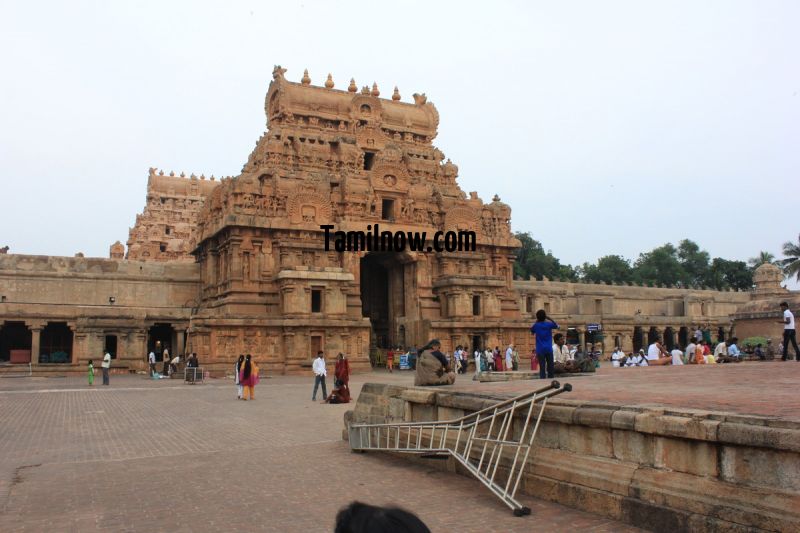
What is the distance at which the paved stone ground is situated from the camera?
6.85 metres

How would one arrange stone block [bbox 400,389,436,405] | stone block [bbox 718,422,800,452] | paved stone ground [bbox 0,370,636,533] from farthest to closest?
1. stone block [bbox 400,389,436,405]
2. paved stone ground [bbox 0,370,636,533]
3. stone block [bbox 718,422,800,452]

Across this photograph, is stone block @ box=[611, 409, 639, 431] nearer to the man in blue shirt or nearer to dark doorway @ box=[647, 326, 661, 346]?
the man in blue shirt

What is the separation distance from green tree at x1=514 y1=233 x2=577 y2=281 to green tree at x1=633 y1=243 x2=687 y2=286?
8610mm

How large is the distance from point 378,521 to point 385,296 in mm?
42225

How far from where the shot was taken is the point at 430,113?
1903 inches

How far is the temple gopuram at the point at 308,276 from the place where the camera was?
33344 millimetres

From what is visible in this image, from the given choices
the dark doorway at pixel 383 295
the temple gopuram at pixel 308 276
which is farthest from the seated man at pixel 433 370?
the dark doorway at pixel 383 295

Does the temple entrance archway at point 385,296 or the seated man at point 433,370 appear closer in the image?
the seated man at point 433,370

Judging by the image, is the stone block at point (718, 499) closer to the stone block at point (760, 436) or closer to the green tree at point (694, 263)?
the stone block at point (760, 436)

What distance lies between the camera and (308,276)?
33.6 meters

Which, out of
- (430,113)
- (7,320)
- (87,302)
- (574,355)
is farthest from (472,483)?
(430,113)

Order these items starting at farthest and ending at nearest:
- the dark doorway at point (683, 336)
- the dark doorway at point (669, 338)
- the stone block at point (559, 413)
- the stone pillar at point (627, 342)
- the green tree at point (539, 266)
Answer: the green tree at point (539, 266) → the dark doorway at point (683, 336) → the dark doorway at point (669, 338) → the stone pillar at point (627, 342) → the stone block at point (559, 413)

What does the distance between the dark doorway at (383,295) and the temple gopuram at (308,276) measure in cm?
10

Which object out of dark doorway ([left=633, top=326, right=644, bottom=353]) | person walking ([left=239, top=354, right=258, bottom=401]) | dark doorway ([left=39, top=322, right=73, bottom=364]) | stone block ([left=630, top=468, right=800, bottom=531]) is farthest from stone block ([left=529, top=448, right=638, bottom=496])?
dark doorway ([left=633, top=326, right=644, bottom=353])
